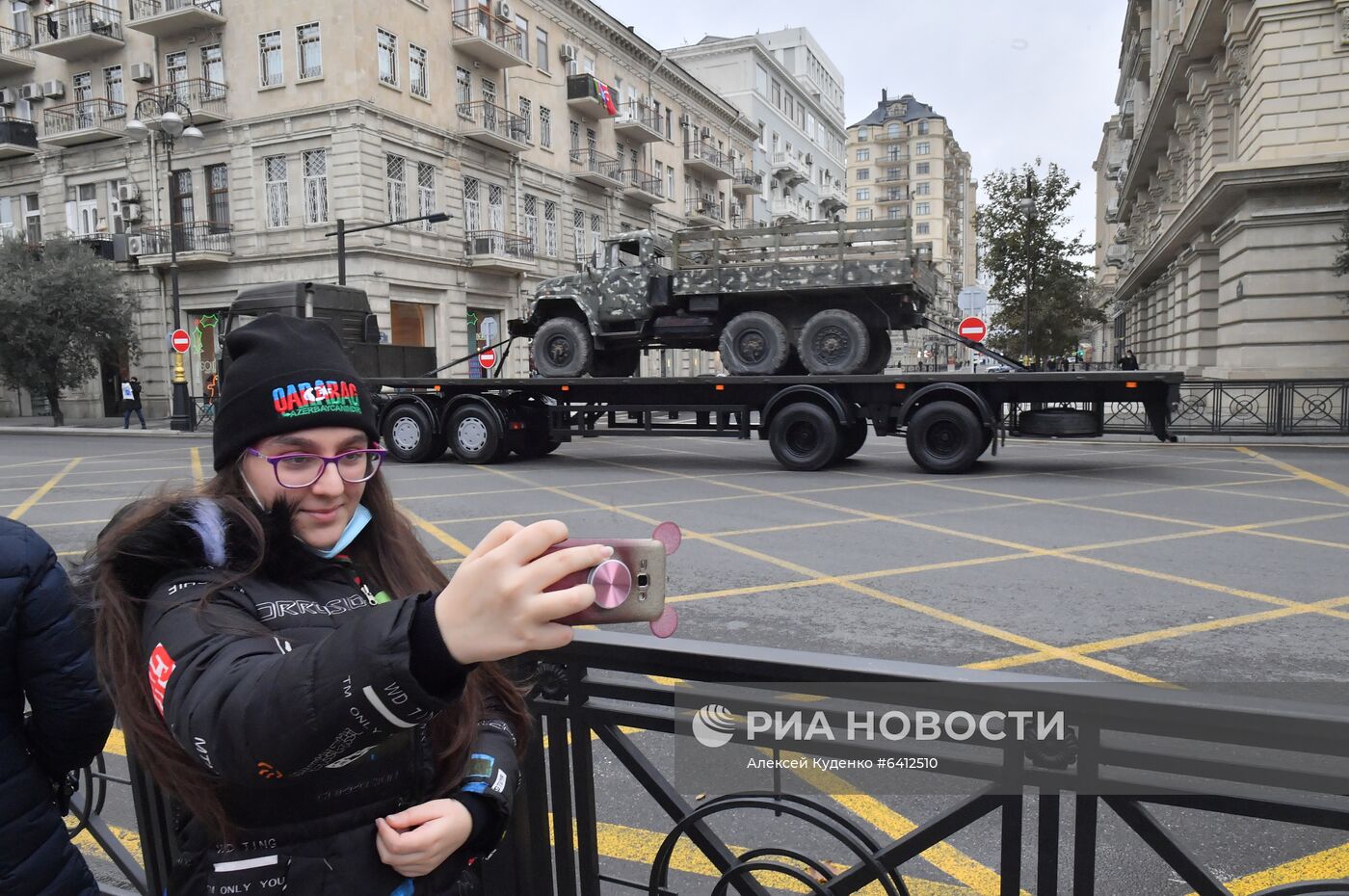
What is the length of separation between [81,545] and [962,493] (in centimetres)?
889

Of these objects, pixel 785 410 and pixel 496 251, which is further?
pixel 496 251

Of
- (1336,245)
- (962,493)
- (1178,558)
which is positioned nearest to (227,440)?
(1178,558)

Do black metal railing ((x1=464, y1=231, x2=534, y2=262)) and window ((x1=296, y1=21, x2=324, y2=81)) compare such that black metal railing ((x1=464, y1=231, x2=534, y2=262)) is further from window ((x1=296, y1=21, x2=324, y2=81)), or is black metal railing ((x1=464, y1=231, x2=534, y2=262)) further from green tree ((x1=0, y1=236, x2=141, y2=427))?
green tree ((x1=0, y1=236, x2=141, y2=427))

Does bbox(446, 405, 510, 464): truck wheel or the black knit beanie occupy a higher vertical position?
the black knit beanie

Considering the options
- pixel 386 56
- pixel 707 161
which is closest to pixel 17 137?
pixel 386 56

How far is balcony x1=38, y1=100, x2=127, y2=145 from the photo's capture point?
→ 2856 cm

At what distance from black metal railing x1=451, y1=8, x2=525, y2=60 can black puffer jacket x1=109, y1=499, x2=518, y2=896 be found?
31.5 metres

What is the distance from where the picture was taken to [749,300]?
45.4 feet

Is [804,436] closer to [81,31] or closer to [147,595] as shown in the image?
[147,595]

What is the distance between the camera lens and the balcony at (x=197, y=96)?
2661 cm

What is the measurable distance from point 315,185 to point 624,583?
2835cm

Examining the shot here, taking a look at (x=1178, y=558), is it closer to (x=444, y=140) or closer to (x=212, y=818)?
→ (x=212, y=818)

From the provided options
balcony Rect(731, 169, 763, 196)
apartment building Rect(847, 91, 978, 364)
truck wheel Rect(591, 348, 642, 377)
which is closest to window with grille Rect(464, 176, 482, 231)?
truck wheel Rect(591, 348, 642, 377)

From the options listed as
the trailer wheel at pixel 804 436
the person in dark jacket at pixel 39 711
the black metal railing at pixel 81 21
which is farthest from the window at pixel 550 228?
the person in dark jacket at pixel 39 711
